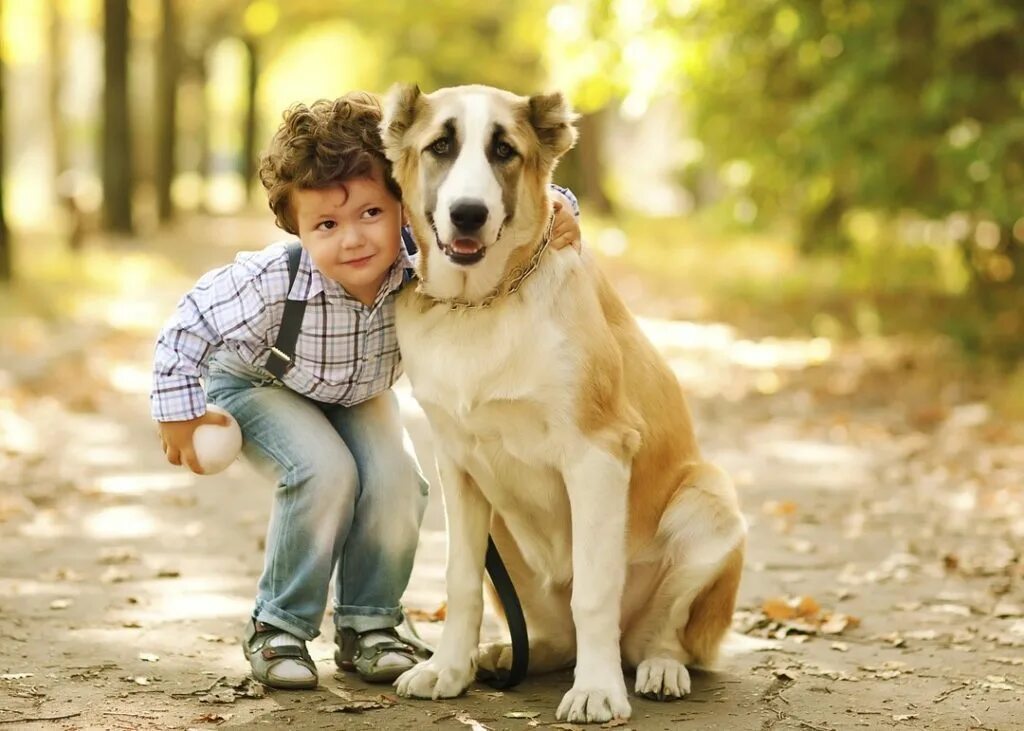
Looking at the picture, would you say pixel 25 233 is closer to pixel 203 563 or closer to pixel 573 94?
pixel 573 94

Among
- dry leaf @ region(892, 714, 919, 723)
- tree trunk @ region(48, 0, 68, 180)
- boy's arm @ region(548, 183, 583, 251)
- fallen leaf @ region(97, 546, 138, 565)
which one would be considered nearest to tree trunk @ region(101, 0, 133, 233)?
tree trunk @ region(48, 0, 68, 180)

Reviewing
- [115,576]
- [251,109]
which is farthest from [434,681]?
[251,109]

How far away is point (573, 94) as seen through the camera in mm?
12805

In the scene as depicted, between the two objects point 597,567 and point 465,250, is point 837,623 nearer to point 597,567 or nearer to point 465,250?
point 597,567

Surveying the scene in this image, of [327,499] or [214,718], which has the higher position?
[327,499]

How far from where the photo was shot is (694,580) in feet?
13.1

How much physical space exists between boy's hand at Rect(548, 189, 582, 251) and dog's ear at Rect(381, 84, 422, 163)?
→ 18.3 inches

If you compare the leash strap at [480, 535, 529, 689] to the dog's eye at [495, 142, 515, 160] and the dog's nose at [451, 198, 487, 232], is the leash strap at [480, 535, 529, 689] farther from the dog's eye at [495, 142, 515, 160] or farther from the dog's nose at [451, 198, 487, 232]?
the dog's eye at [495, 142, 515, 160]

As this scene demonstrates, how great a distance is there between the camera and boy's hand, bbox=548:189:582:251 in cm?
390

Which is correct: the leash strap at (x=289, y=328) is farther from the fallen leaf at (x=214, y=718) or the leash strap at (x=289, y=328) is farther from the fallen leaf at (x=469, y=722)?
the fallen leaf at (x=469, y=722)

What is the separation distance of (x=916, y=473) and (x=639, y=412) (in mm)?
4057

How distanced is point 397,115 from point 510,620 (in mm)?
1504

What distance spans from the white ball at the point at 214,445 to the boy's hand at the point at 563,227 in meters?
1.10

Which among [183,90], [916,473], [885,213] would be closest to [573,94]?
[885,213]
